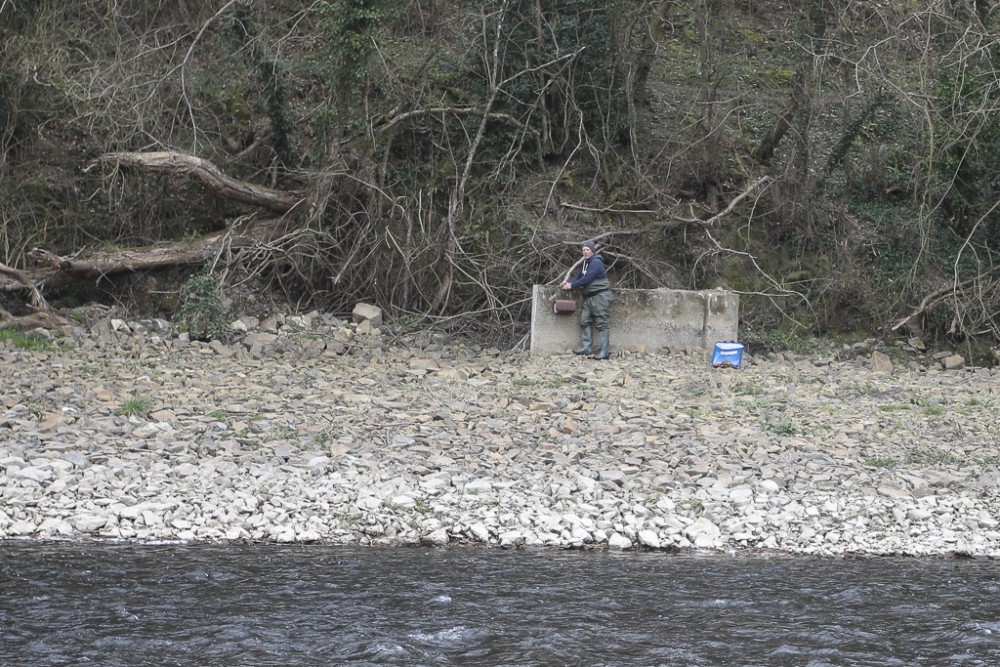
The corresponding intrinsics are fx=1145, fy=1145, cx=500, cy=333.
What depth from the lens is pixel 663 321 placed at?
1535 cm

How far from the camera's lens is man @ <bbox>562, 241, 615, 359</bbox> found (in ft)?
48.7

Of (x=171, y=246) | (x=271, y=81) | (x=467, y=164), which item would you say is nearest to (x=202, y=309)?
(x=171, y=246)

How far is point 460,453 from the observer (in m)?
10.1

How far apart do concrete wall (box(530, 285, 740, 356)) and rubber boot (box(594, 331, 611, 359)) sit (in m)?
0.38

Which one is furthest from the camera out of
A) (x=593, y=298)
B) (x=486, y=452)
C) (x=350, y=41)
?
(x=350, y=41)

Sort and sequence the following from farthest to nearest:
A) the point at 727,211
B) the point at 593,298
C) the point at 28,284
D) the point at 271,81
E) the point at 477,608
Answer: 1. the point at 727,211
2. the point at 271,81
3. the point at 28,284
4. the point at 593,298
5. the point at 477,608

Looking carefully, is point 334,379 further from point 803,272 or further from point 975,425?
point 803,272

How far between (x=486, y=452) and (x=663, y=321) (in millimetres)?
5801

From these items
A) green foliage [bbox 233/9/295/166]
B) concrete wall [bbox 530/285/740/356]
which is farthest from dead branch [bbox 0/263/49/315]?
concrete wall [bbox 530/285/740/356]

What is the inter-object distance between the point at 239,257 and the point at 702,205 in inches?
284

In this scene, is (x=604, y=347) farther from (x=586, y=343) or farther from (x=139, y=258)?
(x=139, y=258)

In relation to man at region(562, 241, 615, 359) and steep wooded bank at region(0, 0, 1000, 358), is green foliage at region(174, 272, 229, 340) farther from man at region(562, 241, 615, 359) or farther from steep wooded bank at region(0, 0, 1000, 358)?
man at region(562, 241, 615, 359)

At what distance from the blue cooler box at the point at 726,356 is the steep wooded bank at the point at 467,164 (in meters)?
1.88

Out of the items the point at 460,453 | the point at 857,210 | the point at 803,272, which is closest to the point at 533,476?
the point at 460,453
